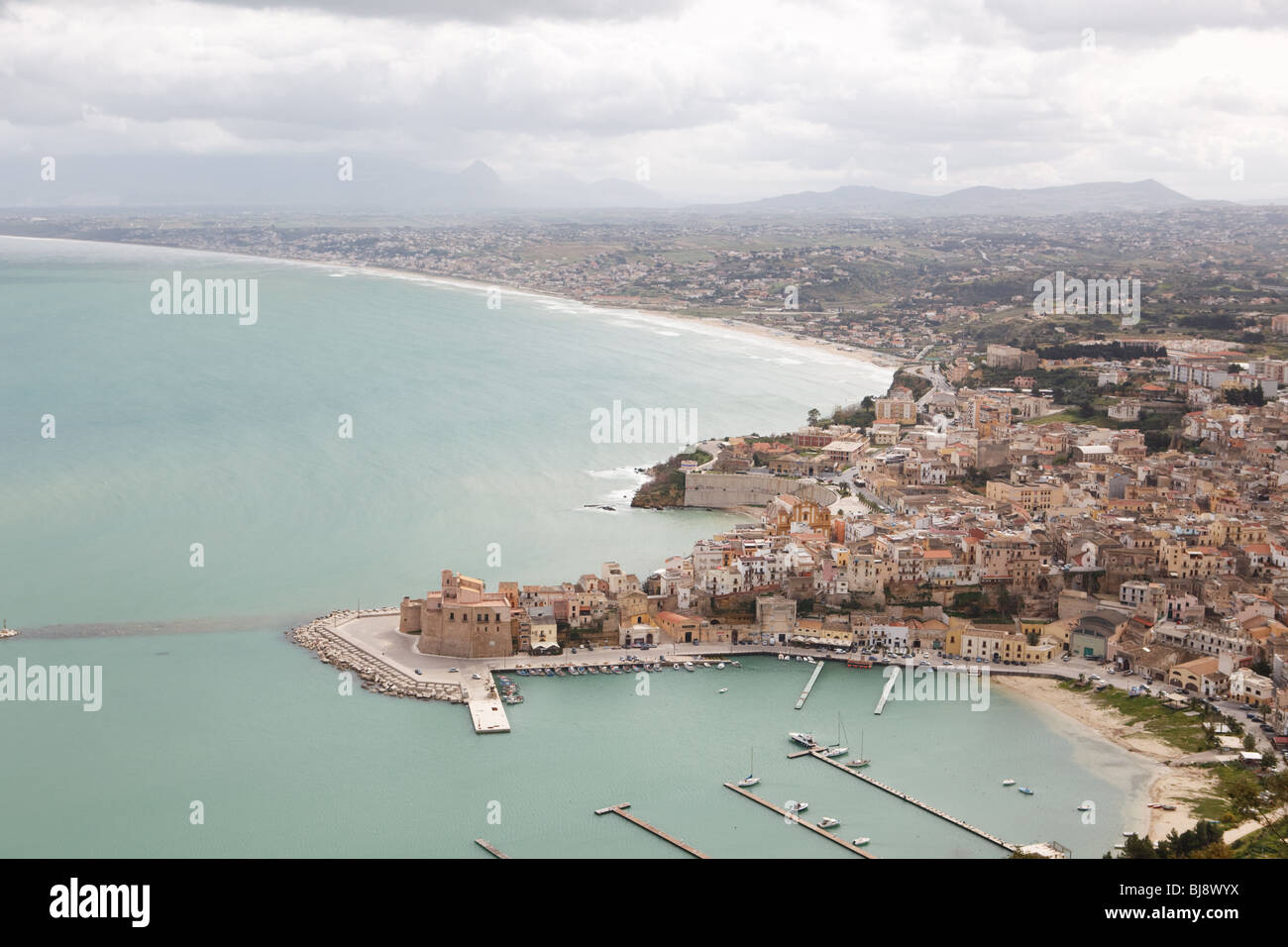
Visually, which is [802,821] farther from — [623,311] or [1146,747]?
[623,311]

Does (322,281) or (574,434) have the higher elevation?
(322,281)

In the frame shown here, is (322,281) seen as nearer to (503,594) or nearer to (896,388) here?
(896,388)

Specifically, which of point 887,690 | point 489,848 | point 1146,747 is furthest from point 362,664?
point 1146,747

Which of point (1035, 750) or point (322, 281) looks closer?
point (1035, 750)

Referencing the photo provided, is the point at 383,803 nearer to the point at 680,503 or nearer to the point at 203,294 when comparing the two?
the point at 680,503

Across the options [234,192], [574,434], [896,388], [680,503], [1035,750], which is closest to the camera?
[1035,750]
